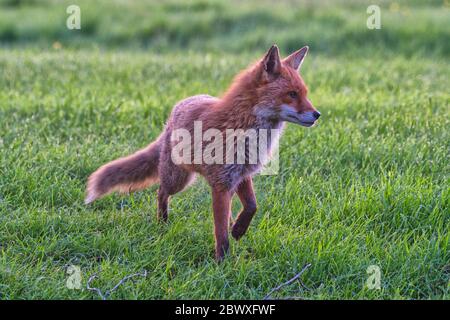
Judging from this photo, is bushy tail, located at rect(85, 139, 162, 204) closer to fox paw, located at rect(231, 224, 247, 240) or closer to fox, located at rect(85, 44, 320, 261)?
fox, located at rect(85, 44, 320, 261)

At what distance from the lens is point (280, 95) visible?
4473 mm

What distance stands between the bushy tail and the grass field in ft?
0.67

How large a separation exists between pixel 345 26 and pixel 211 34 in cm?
259

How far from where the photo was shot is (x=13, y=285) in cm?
423

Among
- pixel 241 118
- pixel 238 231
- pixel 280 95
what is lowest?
pixel 238 231

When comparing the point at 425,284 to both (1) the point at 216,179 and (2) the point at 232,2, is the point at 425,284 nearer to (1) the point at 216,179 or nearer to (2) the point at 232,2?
(1) the point at 216,179

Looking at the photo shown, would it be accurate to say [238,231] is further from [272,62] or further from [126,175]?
[272,62]

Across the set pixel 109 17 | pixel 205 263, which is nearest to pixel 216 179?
pixel 205 263

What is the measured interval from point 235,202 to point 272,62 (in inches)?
67.5

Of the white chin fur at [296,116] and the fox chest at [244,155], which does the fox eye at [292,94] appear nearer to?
the white chin fur at [296,116]

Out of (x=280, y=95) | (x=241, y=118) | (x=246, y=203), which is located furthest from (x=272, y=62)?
(x=246, y=203)

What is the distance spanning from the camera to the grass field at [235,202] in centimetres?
444

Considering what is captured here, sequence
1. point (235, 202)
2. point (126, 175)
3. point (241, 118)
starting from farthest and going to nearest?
point (235, 202), point (126, 175), point (241, 118)

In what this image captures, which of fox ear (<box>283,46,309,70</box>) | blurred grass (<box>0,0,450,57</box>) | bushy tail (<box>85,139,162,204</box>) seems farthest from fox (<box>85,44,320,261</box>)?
blurred grass (<box>0,0,450,57</box>)
